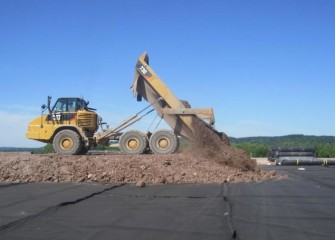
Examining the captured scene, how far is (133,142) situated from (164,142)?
4.15ft

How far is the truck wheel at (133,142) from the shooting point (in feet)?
60.5

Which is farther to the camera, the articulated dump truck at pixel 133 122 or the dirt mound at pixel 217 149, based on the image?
the articulated dump truck at pixel 133 122

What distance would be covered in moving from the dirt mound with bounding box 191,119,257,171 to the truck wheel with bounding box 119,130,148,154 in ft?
6.82

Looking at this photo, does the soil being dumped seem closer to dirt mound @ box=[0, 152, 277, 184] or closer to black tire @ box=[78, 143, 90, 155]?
dirt mound @ box=[0, 152, 277, 184]

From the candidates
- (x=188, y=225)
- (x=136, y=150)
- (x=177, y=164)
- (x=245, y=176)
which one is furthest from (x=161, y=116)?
(x=188, y=225)

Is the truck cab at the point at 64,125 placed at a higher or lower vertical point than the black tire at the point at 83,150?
higher

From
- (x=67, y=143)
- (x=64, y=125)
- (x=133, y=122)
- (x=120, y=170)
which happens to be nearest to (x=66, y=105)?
(x=64, y=125)

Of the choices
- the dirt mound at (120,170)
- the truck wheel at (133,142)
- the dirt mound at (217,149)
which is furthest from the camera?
the truck wheel at (133,142)

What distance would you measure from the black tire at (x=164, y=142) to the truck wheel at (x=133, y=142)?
0.33 meters

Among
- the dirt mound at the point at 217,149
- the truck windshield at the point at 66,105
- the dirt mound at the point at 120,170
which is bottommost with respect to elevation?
the dirt mound at the point at 120,170

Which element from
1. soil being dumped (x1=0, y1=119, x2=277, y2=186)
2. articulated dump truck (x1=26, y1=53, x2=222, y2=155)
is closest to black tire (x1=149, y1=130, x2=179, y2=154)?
articulated dump truck (x1=26, y1=53, x2=222, y2=155)

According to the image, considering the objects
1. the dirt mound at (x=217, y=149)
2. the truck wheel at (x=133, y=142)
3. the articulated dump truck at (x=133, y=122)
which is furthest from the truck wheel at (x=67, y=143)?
the dirt mound at (x=217, y=149)

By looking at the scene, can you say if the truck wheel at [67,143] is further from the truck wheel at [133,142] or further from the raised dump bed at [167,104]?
the raised dump bed at [167,104]

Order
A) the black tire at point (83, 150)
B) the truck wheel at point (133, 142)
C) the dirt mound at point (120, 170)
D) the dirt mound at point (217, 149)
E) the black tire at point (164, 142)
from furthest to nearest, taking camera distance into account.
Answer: the black tire at point (83, 150) < the truck wheel at point (133, 142) < the black tire at point (164, 142) < the dirt mound at point (217, 149) < the dirt mound at point (120, 170)
